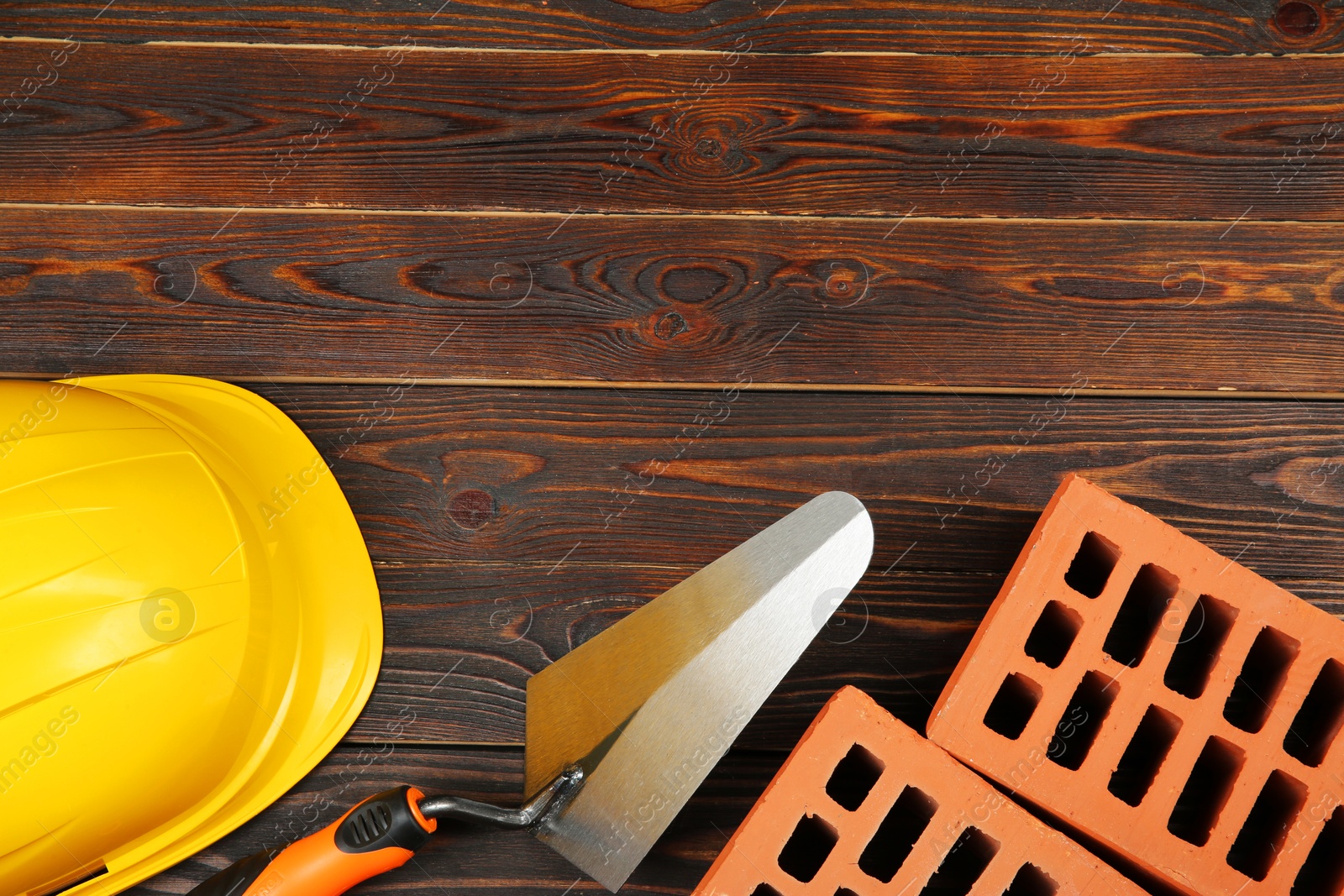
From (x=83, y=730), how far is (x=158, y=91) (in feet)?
1.89

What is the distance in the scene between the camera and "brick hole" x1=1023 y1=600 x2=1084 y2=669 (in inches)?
22.4

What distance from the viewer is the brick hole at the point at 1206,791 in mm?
541

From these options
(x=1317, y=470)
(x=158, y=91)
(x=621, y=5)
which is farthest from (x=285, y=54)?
(x=1317, y=470)

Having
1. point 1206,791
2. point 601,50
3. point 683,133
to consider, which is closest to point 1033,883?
point 1206,791

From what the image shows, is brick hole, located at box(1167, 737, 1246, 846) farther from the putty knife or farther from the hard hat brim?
the hard hat brim

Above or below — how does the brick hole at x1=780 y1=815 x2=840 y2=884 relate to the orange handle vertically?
below

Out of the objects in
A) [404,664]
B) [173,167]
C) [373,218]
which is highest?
[173,167]

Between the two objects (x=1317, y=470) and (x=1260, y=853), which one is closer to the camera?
(x=1260, y=853)

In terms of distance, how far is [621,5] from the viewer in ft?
2.40

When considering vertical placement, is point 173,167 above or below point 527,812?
above

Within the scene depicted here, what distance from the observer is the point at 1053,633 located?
2.08 ft

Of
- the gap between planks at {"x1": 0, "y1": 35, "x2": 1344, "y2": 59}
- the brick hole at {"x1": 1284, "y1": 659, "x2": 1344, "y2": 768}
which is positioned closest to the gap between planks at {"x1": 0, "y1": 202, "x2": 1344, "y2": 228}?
the gap between planks at {"x1": 0, "y1": 35, "x2": 1344, "y2": 59}

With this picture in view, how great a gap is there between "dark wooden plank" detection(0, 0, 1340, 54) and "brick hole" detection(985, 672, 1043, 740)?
574 mm

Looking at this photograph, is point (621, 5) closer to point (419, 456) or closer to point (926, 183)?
point (926, 183)
